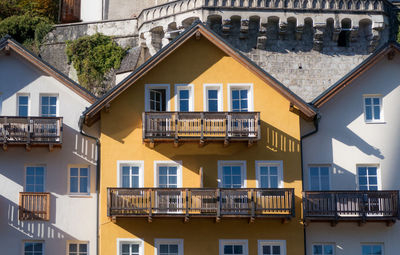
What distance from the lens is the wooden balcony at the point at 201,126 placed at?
41.4 m

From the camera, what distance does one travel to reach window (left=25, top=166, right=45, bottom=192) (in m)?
42.1

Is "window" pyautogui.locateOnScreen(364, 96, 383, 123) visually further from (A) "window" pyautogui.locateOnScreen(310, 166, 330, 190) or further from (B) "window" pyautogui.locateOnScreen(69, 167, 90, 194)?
(B) "window" pyautogui.locateOnScreen(69, 167, 90, 194)

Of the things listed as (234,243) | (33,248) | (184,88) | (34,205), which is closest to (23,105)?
(34,205)

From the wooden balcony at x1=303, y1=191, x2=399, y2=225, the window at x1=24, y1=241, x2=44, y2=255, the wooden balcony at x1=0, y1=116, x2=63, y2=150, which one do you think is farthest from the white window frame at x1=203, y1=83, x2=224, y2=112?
the window at x1=24, y1=241, x2=44, y2=255

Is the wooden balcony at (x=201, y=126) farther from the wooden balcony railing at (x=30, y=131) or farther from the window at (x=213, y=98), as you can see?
the wooden balcony railing at (x=30, y=131)

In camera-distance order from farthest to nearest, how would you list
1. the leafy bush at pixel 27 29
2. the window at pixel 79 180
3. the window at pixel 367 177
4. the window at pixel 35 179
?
the leafy bush at pixel 27 29
the window at pixel 367 177
the window at pixel 79 180
the window at pixel 35 179

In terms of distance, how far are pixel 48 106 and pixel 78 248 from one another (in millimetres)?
5931

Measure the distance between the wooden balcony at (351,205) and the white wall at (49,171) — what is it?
8481 millimetres

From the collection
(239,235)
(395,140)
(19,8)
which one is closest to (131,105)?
(239,235)

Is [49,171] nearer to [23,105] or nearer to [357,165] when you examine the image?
[23,105]

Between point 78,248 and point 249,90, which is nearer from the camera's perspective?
point 78,248

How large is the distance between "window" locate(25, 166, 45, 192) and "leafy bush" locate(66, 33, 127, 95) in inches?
508

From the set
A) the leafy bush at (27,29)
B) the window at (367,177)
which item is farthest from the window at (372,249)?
the leafy bush at (27,29)

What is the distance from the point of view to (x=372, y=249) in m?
41.7
